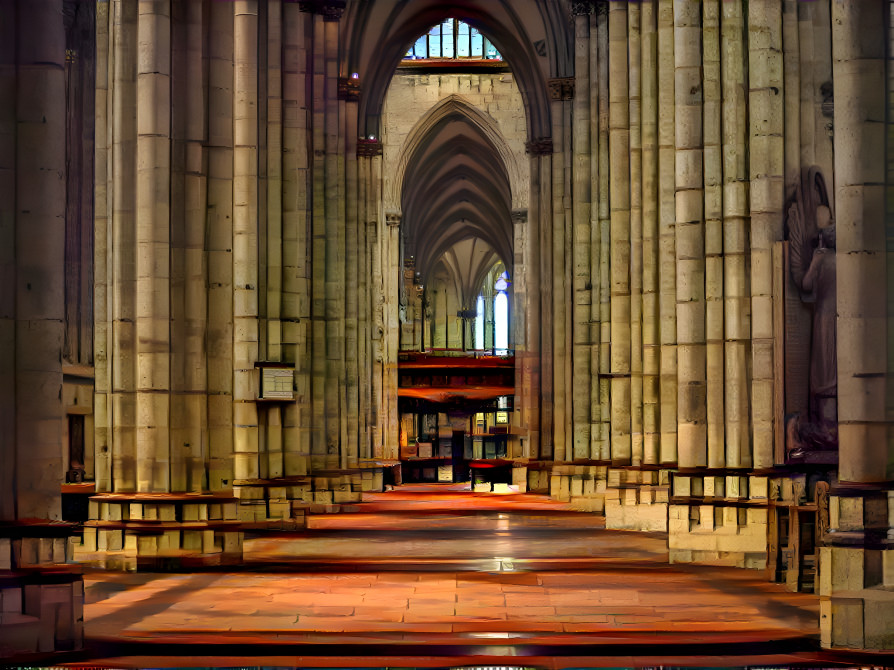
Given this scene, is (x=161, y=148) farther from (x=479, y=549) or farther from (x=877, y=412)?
(x=877, y=412)

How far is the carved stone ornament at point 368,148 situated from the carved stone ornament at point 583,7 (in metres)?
10.1

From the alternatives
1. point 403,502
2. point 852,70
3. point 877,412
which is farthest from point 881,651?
point 403,502

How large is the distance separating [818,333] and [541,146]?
19096 millimetres

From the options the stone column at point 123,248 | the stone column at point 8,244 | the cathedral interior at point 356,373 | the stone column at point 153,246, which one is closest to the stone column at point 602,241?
the cathedral interior at point 356,373

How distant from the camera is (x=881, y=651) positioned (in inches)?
304

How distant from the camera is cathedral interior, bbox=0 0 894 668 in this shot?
8.36 m

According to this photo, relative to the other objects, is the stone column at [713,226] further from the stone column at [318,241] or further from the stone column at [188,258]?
the stone column at [318,241]

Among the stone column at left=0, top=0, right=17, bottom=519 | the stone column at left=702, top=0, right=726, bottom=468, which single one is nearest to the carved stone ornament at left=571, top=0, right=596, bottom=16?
the stone column at left=702, top=0, right=726, bottom=468

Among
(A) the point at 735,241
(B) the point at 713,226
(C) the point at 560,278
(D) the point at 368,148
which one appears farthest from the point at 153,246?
(D) the point at 368,148

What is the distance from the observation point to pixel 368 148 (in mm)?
33438

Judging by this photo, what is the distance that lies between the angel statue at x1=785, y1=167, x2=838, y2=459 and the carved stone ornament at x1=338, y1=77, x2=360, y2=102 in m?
17.5

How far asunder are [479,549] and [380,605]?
18.9ft

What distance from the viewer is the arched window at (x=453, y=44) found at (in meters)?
44.6

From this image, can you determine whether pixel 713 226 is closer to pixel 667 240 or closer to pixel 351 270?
pixel 667 240
